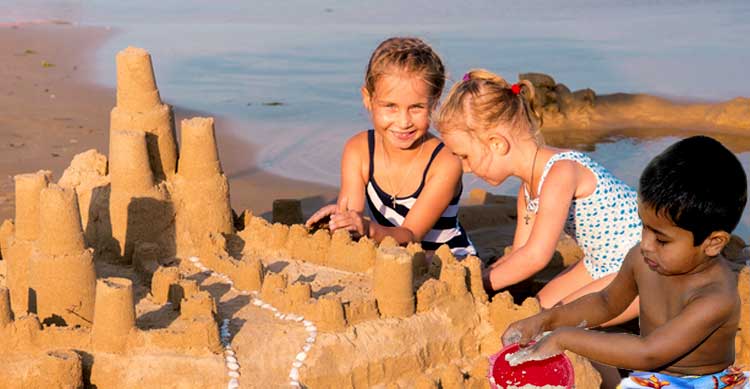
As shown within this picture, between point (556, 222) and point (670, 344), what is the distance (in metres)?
1.36

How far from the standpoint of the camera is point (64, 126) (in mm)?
10062

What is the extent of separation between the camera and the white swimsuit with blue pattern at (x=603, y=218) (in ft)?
14.7

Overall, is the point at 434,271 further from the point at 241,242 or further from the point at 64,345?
the point at 64,345

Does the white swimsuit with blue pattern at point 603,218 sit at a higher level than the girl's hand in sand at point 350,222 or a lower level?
higher

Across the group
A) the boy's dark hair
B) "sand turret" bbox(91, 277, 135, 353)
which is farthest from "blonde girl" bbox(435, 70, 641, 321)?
"sand turret" bbox(91, 277, 135, 353)

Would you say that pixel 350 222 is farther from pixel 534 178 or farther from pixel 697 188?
pixel 697 188

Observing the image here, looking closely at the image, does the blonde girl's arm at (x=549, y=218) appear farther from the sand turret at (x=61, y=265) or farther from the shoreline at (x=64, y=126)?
the shoreline at (x=64, y=126)

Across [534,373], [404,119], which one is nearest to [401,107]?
[404,119]

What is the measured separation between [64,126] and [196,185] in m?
5.93

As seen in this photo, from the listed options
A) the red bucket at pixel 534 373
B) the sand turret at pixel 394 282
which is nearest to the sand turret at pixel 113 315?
the sand turret at pixel 394 282

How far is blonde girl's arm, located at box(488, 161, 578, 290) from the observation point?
4.28 metres

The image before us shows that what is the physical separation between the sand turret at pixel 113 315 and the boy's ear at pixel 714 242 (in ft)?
6.43

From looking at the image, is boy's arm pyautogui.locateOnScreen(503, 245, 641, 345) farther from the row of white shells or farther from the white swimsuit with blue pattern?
the white swimsuit with blue pattern

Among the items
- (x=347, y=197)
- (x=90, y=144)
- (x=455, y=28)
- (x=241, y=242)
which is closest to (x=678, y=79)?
(x=455, y=28)
